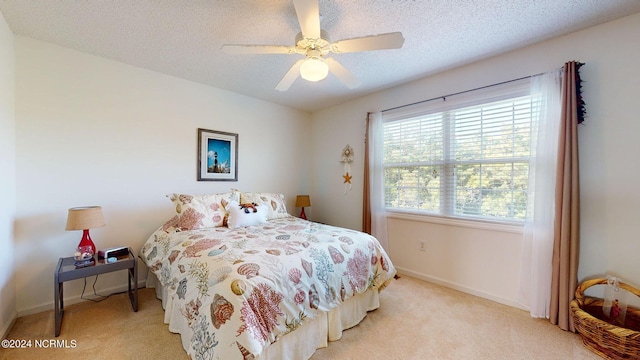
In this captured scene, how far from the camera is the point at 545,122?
2.18 meters

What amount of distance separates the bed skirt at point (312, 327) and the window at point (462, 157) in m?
1.39

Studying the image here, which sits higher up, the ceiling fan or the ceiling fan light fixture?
the ceiling fan

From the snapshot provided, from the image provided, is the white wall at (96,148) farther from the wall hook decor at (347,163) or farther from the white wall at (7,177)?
the wall hook decor at (347,163)

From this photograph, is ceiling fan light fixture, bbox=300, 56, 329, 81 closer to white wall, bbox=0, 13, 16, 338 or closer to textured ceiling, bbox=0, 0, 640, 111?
textured ceiling, bbox=0, 0, 640, 111

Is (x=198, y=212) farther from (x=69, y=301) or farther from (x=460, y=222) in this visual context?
(x=460, y=222)

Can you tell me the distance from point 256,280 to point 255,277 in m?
0.02

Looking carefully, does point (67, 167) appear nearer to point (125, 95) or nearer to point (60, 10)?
point (125, 95)

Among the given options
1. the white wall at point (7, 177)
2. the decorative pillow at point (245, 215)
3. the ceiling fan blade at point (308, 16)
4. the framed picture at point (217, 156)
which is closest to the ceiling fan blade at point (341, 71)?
the ceiling fan blade at point (308, 16)

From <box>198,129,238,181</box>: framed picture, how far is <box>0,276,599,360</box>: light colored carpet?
1551mm

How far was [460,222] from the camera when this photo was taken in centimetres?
275

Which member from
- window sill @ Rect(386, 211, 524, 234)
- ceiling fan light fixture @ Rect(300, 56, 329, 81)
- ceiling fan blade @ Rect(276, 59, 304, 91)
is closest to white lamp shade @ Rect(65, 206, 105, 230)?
ceiling fan blade @ Rect(276, 59, 304, 91)

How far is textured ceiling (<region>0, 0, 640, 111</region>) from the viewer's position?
1.77 meters

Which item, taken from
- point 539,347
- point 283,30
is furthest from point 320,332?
point 283,30

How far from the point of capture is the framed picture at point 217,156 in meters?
3.22
